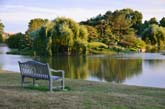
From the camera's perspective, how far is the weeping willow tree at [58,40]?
36438mm

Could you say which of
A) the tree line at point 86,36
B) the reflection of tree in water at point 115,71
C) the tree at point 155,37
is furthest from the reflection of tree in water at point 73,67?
the tree at point 155,37

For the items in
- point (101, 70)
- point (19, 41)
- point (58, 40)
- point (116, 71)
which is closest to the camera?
point (116, 71)

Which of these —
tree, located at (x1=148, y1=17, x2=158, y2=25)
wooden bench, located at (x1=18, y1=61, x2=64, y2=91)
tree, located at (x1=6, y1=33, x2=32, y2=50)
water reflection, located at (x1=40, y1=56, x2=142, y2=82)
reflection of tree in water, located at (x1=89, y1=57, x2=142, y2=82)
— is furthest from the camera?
tree, located at (x1=148, y1=17, x2=158, y2=25)

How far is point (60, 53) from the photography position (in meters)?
36.9

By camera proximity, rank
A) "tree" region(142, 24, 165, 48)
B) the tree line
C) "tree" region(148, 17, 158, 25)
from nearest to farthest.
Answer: the tree line < "tree" region(142, 24, 165, 48) < "tree" region(148, 17, 158, 25)

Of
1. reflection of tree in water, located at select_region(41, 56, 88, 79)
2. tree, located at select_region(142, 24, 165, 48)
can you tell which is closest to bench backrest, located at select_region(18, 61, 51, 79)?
reflection of tree in water, located at select_region(41, 56, 88, 79)

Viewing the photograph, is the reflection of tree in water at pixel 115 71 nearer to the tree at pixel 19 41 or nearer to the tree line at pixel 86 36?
the tree line at pixel 86 36

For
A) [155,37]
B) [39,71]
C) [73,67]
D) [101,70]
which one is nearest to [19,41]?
[155,37]

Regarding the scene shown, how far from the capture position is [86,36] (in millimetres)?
38000

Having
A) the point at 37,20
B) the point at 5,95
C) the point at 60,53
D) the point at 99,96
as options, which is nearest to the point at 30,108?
the point at 5,95

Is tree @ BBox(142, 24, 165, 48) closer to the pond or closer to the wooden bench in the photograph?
the pond

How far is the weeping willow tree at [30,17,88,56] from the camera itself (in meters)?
36.4

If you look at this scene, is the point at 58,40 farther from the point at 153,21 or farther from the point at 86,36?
the point at 153,21

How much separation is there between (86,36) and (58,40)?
9.84 feet
